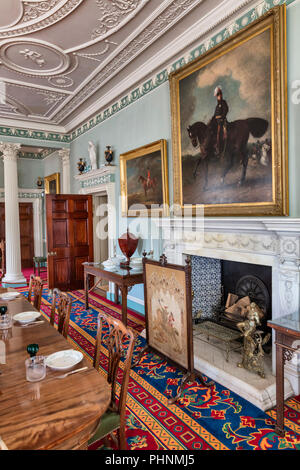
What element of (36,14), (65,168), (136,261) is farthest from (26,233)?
(36,14)

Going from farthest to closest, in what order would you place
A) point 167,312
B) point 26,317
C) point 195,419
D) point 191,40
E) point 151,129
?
point 151,129
point 191,40
point 167,312
point 26,317
point 195,419

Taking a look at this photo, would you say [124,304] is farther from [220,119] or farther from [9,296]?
[220,119]

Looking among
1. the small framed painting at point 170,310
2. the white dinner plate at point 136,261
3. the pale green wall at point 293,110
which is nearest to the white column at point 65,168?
the white dinner plate at point 136,261

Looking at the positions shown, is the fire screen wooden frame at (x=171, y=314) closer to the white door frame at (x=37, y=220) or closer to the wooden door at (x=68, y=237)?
the wooden door at (x=68, y=237)

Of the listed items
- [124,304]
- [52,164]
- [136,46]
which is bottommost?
[124,304]

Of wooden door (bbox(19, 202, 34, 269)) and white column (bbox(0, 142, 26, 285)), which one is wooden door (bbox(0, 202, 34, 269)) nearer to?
wooden door (bbox(19, 202, 34, 269))

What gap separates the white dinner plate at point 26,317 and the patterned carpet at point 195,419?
1.06 metres

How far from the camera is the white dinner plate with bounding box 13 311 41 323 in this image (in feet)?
8.45

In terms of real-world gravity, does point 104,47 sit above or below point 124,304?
above

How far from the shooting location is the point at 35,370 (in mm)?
1674

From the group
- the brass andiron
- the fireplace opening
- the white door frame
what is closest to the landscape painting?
the brass andiron

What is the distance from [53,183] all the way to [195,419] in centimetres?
810
